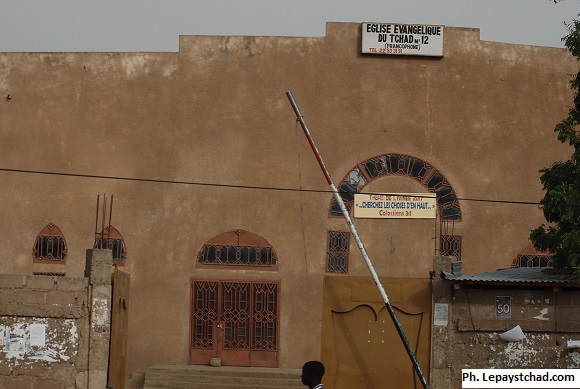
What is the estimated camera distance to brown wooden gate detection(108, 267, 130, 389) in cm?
1555

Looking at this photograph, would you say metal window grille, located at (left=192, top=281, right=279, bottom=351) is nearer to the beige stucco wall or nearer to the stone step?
the beige stucco wall

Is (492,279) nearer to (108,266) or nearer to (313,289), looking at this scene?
(108,266)

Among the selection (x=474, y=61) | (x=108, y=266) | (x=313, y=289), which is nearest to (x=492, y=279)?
(x=108, y=266)

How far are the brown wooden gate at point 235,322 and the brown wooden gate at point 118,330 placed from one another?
438cm

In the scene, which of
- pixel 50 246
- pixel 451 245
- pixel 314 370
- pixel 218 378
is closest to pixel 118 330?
pixel 218 378

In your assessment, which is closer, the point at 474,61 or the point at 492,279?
the point at 492,279

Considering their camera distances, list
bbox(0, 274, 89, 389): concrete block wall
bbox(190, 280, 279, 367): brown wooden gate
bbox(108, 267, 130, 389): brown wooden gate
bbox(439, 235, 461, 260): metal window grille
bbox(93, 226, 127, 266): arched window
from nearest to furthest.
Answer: bbox(0, 274, 89, 389): concrete block wall
bbox(108, 267, 130, 389): brown wooden gate
bbox(190, 280, 279, 367): brown wooden gate
bbox(93, 226, 127, 266): arched window
bbox(439, 235, 461, 260): metal window grille

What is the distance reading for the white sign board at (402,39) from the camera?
21953 millimetres

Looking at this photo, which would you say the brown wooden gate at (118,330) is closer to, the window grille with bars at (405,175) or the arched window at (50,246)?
the arched window at (50,246)

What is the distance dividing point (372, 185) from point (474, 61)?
3.43m

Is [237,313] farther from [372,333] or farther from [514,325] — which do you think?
[514,325]

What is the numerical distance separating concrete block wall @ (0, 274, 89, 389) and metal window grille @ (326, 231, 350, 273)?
24.2 feet

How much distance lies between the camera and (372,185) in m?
21.8

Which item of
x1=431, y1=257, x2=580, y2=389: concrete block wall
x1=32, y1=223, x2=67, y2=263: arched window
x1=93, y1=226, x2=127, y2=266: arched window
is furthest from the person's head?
x1=32, y1=223, x2=67, y2=263: arched window
